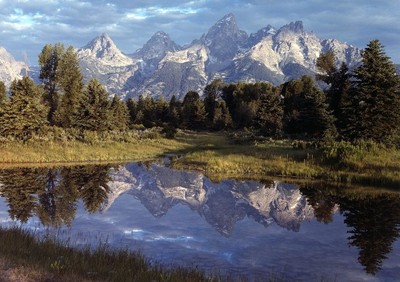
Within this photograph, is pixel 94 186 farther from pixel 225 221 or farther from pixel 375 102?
pixel 375 102

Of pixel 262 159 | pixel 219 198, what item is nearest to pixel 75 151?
pixel 262 159

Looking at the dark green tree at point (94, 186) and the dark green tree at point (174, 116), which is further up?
the dark green tree at point (174, 116)

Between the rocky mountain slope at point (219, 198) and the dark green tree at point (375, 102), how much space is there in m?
11.8

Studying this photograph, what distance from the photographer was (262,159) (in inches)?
1462

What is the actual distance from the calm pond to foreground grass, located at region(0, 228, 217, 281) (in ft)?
6.69

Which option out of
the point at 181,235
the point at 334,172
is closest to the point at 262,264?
the point at 181,235

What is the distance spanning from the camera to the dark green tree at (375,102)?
35.9 metres

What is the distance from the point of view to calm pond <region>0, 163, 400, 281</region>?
13.1 m

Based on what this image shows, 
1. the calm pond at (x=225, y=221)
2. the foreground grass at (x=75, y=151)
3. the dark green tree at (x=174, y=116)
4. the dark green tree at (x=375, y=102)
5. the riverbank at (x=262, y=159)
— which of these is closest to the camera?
the calm pond at (x=225, y=221)

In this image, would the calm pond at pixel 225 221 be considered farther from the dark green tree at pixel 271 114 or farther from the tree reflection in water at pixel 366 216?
the dark green tree at pixel 271 114

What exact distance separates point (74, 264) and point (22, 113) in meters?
42.5

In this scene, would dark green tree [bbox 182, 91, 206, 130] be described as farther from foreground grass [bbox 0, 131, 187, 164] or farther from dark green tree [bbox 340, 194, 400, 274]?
dark green tree [bbox 340, 194, 400, 274]

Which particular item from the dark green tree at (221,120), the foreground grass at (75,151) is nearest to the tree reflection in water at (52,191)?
the foreground grass at (75,151)

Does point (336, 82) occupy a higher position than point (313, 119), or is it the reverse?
point (336, 82)
